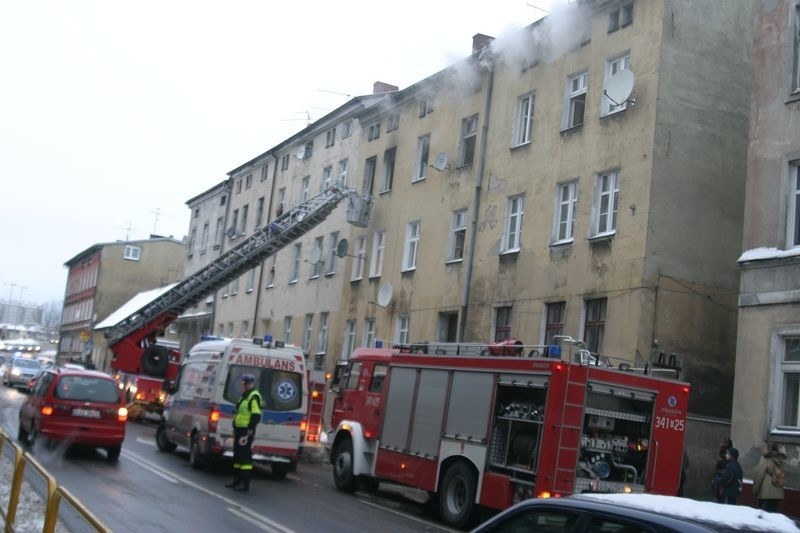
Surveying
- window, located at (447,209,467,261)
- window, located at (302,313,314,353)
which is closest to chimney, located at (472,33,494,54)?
window, located at (447,209,467,261)

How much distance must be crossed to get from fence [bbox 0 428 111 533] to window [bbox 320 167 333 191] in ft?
96.0

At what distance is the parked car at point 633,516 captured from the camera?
431cm

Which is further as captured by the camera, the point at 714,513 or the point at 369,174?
the point at 369,174

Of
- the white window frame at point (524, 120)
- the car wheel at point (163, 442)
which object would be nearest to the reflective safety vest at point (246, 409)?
the car wheel at point (163, 442)

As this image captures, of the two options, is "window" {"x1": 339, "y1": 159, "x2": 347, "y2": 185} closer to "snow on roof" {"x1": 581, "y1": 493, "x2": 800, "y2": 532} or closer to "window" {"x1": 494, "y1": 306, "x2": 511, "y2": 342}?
"window" {"x1": 494, "y1": 306, "x2": 511, "y2": 342}

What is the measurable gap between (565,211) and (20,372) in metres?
31.6

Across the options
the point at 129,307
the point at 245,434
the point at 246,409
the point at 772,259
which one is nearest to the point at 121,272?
the point at 129,307

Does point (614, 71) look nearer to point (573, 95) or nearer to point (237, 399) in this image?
point (573, 95)

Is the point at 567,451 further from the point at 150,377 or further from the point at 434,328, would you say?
the point at 150,377

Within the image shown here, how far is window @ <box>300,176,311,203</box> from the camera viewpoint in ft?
133

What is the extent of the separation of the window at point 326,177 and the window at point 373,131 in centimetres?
411

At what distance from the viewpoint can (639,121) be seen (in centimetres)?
2091

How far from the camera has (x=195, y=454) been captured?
56.5 feet

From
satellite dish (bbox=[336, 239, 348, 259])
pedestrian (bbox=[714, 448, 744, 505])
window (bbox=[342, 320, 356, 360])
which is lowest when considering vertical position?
pedestrian (bbox=[714, 448, 744, 505])
